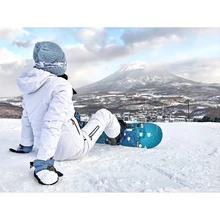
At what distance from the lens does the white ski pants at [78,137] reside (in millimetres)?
1253

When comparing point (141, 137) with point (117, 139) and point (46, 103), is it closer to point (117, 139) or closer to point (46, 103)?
point (117, 139)

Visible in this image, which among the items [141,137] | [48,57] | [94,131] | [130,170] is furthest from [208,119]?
[48,57]

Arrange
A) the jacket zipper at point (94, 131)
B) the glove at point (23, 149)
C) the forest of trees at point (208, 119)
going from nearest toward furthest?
1. the jacket zipper at point (94, 131)
2. the glove at point (23, 149)
3. the forest of trees at point (208, 119)

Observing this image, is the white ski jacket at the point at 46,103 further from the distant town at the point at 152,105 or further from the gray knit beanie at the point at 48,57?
the distant town at the point at 152,105

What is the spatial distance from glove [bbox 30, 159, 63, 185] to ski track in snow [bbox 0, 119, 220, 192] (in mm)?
18

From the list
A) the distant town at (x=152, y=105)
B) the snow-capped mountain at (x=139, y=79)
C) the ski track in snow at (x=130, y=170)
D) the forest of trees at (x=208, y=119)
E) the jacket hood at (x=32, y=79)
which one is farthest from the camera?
the snow-capped mountain at (x=139, y=79)

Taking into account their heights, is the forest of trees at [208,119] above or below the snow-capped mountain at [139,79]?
below

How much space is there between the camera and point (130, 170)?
3.85ft

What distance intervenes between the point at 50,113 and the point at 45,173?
0.22 meters

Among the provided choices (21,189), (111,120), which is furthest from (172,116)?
(21,189)

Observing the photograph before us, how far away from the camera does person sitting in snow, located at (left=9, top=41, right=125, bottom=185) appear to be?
104cm

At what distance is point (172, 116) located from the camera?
3.26 metres

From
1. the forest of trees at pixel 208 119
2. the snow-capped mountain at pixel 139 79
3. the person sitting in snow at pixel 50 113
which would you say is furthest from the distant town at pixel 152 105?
the person sitting in snow at pixel 50 113
